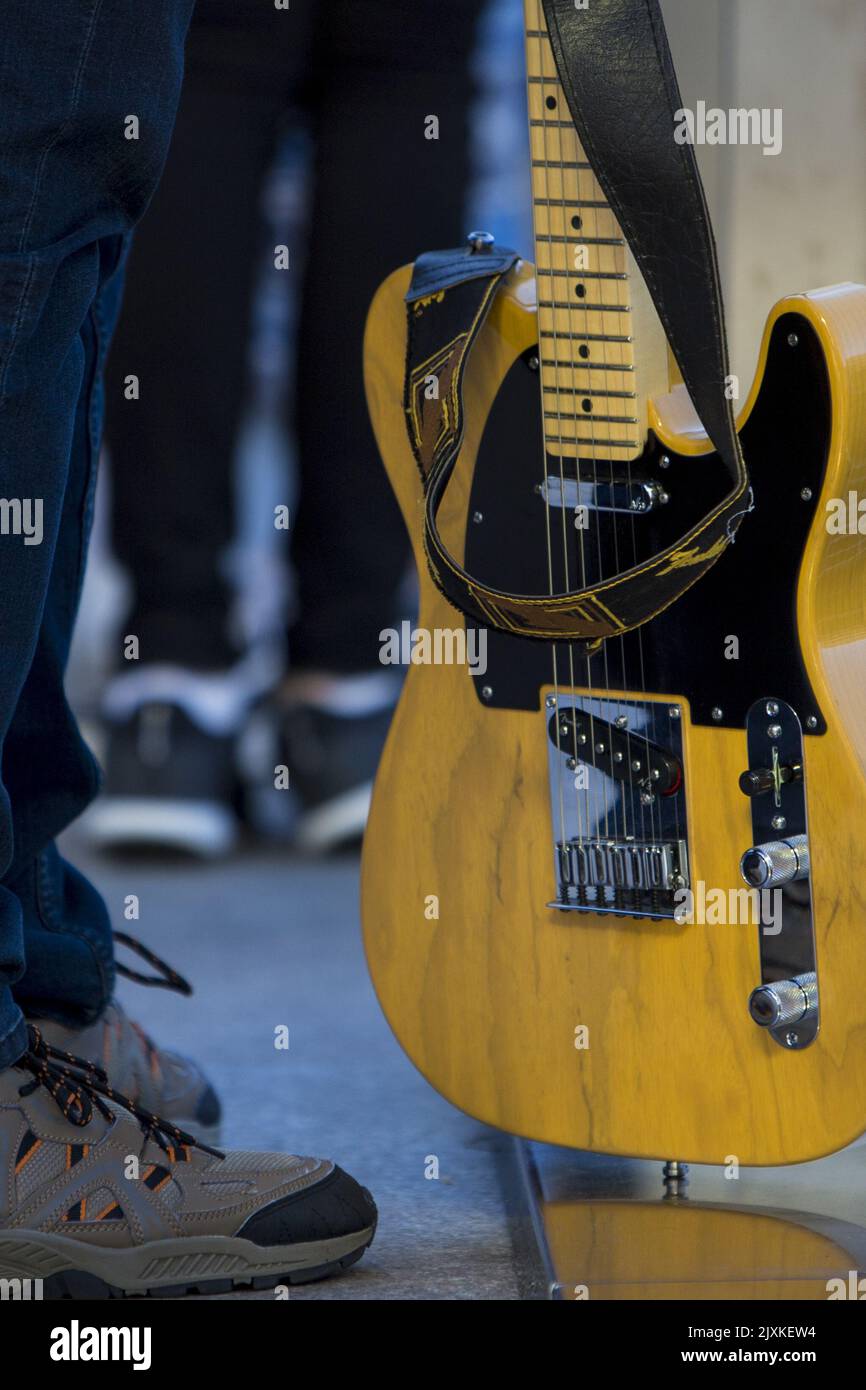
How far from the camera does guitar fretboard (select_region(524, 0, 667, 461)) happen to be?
0.89 meters

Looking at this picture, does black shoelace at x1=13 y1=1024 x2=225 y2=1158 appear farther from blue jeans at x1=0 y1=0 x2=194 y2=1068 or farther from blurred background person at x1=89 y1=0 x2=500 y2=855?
blurred background person at x1=89 y1=0 x2=500 y2=855

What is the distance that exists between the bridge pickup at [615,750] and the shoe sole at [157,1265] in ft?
0.94

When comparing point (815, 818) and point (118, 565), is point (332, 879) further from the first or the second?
point (815, 818)

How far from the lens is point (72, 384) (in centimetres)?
83

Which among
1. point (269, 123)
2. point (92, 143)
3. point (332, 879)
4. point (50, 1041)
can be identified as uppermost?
point (269, 123)

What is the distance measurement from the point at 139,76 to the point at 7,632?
10.6 inches

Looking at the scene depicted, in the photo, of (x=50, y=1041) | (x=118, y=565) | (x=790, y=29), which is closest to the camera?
(x=50, y=1041)

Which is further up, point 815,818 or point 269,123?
point 269,123

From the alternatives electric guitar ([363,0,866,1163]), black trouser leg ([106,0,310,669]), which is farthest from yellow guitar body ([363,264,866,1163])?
black trouser leg ([106,0,310,669])

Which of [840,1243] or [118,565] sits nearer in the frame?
[840,1243]

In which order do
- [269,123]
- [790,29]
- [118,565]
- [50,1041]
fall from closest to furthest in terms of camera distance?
[50,1041]
[790,29]
[269,123]
[118,565]

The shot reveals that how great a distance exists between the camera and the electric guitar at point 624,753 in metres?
0.83

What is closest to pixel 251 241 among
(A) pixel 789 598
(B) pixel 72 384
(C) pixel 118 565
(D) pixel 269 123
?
(D) pixel 269 123

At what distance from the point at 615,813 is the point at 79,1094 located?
0.32m
